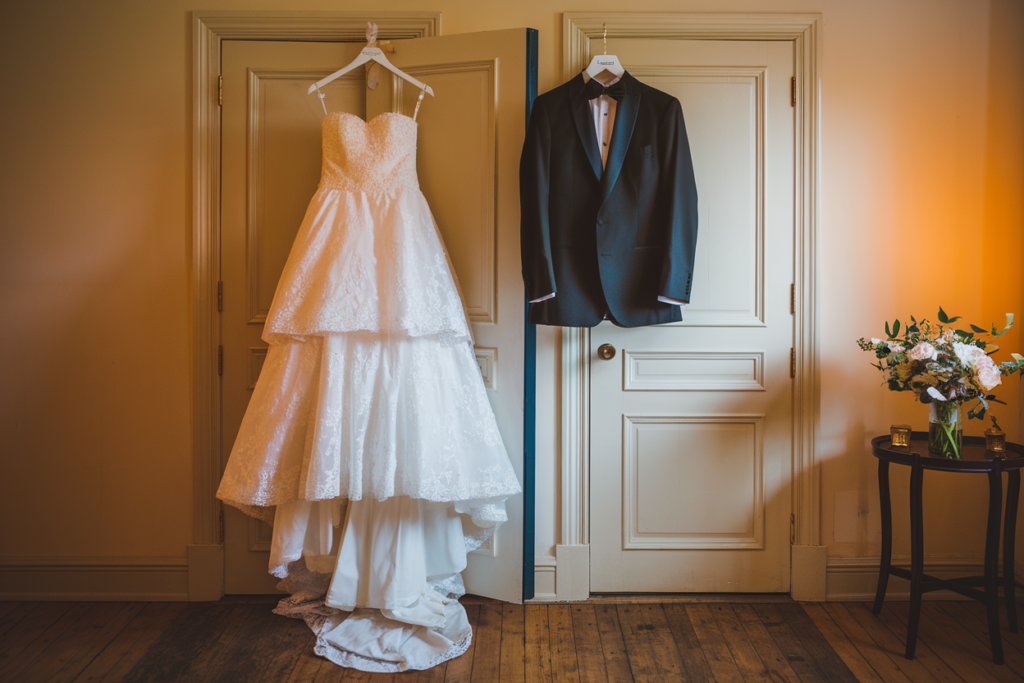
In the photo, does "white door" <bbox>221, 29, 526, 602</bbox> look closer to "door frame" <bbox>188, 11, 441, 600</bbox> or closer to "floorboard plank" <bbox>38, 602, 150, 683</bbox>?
"door frame" <bbox>188, 11, 441, 600</bbox>

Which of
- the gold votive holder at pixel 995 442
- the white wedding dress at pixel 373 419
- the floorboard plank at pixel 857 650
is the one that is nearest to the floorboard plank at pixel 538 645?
the white wedding dress at pixel 373 419

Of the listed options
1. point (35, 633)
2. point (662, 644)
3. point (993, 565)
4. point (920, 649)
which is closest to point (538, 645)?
point (662, 644)

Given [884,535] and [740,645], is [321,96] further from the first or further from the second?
[884,535]

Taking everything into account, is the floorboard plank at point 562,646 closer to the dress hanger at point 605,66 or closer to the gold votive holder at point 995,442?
the gold votive holder at point 995,442

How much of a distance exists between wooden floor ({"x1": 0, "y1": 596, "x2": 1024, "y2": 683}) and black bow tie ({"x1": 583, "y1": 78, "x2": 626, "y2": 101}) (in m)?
1.75

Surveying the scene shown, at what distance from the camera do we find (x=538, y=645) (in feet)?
6.12

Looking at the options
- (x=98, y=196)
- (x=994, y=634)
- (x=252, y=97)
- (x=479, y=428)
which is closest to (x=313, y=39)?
(x=252, y=97)

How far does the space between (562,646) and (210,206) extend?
192 centimetres

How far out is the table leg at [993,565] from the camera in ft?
5.77

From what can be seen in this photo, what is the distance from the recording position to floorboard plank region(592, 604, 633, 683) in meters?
1.72

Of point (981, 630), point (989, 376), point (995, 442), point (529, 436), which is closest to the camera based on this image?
point (989, 376)

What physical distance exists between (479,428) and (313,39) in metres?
1.50

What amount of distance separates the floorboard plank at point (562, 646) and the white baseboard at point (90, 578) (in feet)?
4.39

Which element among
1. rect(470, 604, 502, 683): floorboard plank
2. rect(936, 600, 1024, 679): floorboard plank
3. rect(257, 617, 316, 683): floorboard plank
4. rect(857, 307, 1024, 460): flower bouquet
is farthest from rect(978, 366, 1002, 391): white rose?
rect(257, 617, 316, 683): floorboard plank
